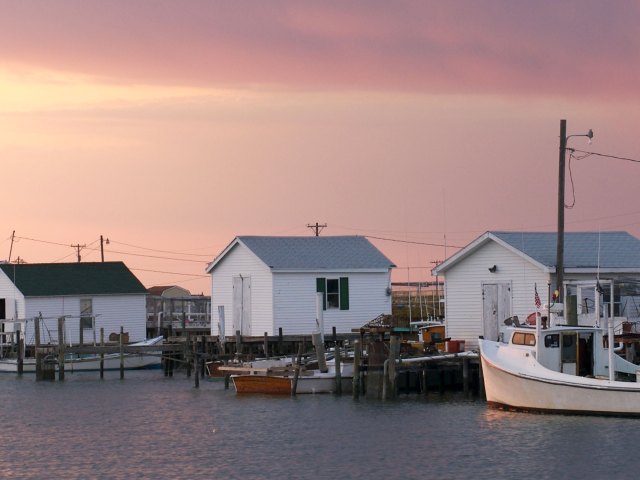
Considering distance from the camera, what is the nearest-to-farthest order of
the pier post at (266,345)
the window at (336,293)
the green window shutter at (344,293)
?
the pier post at (266,345) < the window at (336,293) < the green window shutter at (344,293)

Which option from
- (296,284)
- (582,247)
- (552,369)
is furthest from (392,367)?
(296,284)

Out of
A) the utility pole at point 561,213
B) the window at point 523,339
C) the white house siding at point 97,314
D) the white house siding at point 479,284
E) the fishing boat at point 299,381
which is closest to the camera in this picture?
the window at point 523,339

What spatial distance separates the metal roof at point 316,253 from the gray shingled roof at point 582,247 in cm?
1256

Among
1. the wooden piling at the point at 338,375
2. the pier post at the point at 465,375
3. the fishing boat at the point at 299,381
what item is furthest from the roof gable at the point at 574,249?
the wooden piling at the point at 338,375

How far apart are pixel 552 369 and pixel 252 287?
24.8 meters

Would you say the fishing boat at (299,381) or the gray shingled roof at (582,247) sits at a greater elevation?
the gray shingled roof at (582,247)

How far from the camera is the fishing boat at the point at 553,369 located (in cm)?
3522

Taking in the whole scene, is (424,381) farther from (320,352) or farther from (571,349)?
(571,349)

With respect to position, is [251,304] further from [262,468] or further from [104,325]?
[262,468]

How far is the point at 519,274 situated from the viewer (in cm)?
4741

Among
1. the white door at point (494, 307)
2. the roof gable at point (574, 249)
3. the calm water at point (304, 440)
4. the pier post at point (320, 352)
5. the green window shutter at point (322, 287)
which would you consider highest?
the roof gable at point (574, 249)

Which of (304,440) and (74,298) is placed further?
(74,298)

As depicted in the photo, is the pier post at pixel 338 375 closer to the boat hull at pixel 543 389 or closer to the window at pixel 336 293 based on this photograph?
the boat hull at pixel 543 389

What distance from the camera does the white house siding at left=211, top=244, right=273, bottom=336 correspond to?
193ft
